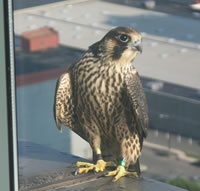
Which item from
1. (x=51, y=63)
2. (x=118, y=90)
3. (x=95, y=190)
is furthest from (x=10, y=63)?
(x=51, y=63)

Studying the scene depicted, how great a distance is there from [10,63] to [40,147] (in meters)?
0.48

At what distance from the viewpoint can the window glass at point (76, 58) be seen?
336 cm

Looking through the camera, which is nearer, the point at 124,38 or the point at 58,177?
the point at 124,38

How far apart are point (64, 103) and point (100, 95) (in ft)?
0.71

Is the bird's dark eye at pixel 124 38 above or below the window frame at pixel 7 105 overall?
above

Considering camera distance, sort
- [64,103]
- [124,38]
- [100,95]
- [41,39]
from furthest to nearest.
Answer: [41,39] < [64,103] < [100,95] < [124,38]

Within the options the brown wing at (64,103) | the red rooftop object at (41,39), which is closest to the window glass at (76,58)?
the red rooftop object at (41,39)

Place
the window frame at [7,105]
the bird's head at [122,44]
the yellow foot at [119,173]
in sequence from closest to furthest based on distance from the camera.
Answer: the bird's head at [122,44]
the yellow foot at [119,173]
the window frame at [7,105]

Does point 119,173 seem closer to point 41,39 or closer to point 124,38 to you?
point 124,38

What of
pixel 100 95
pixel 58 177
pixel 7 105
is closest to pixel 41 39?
pixel 7 105

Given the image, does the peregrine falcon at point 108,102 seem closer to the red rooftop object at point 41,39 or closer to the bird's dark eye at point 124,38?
the bird's dark eye at point 124,38

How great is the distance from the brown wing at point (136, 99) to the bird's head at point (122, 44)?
0.28ft

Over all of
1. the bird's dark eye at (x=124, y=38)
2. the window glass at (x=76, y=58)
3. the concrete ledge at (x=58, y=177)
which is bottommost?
the concrete ledge at (x=58, y=177)

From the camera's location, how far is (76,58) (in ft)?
11.1
